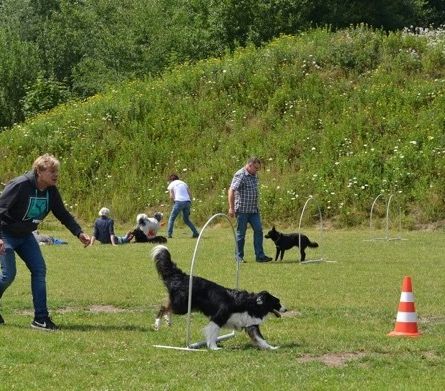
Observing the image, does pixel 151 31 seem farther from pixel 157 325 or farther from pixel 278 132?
pixel 157 325

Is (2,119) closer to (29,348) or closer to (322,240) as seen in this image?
(322,240)

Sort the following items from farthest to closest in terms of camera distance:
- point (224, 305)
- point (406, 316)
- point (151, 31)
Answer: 1. point (151, 31)
2. point (406, 316)
3. point (224, 305)

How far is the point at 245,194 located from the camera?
1755 cm

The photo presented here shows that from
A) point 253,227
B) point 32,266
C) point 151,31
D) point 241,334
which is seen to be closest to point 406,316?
point 241,334

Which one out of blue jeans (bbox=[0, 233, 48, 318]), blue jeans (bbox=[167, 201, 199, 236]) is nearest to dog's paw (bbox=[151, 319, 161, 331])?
blue jeans (bbox=[0, 233, 48, 318])

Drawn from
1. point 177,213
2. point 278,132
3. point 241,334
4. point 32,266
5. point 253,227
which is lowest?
point 241,334

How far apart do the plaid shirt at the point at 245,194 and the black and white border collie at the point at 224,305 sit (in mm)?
7822

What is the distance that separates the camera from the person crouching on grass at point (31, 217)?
32.0 ft

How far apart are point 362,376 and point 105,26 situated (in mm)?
45815

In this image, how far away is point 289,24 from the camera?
1716 inches

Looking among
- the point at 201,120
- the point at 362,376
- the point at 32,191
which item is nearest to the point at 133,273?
the point at 32,191

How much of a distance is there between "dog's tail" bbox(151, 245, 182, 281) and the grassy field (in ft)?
2.09

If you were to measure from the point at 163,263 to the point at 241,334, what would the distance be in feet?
3.85

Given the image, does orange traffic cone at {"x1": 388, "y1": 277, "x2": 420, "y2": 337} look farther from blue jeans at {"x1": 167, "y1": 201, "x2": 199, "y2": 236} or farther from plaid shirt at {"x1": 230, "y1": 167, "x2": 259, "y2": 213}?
blue jeans at {"x1": 167, "y1": 201, "x2": 199, "y2": 236}
